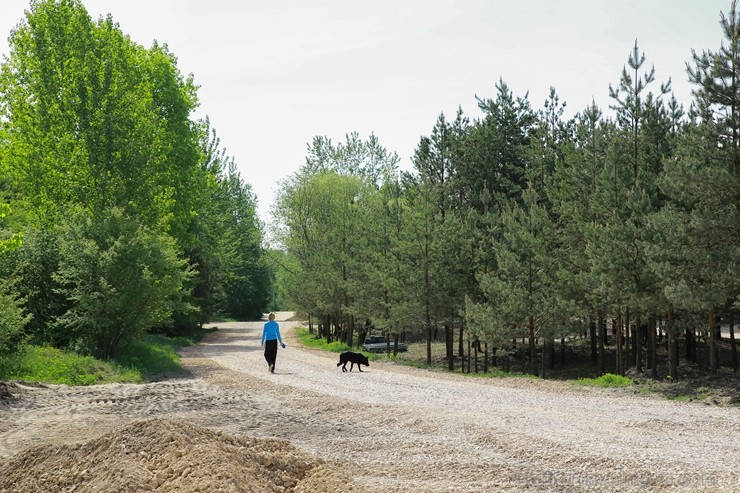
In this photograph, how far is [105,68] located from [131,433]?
23386 mm

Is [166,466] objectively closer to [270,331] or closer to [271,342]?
[270,331]

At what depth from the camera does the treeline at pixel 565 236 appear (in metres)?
20.5

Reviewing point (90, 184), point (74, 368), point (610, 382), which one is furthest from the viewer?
point (90, 184)

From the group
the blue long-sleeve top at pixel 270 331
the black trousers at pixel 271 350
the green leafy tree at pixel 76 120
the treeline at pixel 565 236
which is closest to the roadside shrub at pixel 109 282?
the blue long-sleeve top at pixel 270 331

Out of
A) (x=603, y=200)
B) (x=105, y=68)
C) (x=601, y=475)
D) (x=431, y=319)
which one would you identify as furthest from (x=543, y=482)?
(x=105, y=68)

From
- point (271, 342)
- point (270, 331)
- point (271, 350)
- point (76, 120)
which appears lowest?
point (271, 350)

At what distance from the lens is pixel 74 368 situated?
749 inches

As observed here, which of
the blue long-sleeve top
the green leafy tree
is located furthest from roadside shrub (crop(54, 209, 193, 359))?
the green leafy tree

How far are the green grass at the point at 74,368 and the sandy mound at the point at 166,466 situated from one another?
9.36m

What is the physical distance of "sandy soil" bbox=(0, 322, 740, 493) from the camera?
820 cm

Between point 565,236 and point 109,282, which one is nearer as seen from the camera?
point 109,282

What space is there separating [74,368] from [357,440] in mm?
11274

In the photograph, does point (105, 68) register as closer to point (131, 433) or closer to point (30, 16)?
point (30, 16)

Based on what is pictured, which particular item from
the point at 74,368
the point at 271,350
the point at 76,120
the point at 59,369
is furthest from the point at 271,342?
the point at 76,120
